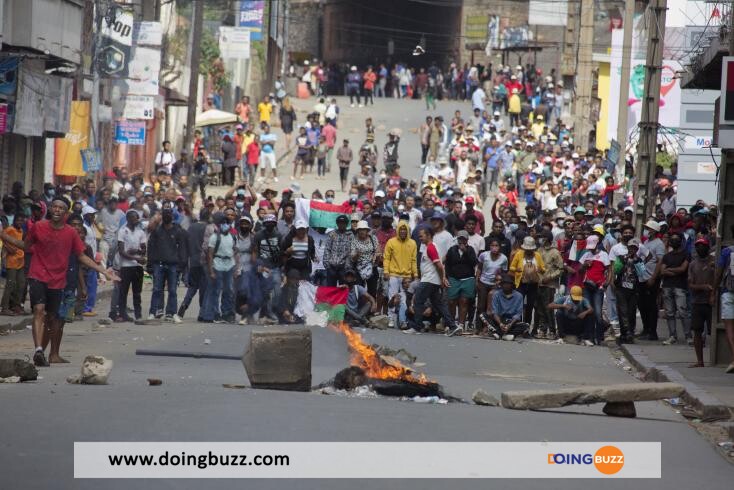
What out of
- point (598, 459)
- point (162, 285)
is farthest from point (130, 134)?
point (598, 459)

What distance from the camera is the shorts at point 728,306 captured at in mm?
16344

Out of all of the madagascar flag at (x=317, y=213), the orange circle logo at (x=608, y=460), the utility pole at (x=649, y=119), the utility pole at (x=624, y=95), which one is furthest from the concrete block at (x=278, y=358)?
the utility pole at (x=624, y=95)

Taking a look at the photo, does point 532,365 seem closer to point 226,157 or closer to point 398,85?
point 226,157

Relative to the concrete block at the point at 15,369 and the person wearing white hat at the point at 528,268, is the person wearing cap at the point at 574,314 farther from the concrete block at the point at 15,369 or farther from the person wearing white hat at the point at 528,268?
the concrete block at the point at 15,369

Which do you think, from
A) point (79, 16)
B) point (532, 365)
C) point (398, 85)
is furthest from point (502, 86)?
point (532, 365)

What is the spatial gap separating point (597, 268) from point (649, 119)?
17.7 ft

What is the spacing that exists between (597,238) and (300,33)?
179ft

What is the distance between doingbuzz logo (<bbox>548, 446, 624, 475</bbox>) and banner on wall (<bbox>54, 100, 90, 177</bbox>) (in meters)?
23.7

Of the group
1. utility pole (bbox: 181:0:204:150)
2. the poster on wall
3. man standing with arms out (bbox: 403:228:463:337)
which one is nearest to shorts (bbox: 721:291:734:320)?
man standing with arms out (bbox: 403:228:463:337)

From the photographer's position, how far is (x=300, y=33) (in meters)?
74.5

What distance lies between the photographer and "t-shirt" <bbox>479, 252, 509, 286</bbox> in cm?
2178

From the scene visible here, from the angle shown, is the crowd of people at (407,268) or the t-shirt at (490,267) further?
the t-shirt at (490,267)

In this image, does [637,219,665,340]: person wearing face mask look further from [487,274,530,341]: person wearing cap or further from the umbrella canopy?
the umbrella canopy

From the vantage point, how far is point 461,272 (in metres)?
21.7
